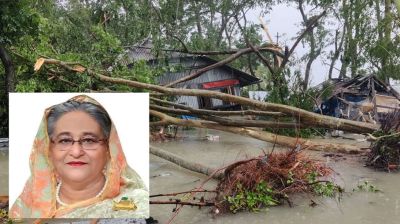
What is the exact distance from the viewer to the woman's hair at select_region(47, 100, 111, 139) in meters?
3.24

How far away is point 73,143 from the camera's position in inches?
126

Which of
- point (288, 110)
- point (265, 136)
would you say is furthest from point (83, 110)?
point (265, 136)

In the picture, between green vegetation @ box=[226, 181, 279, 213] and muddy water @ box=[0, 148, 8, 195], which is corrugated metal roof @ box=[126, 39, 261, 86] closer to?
muddy water @ box=[0, 148, 8, 195]

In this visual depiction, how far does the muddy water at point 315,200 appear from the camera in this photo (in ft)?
15.7

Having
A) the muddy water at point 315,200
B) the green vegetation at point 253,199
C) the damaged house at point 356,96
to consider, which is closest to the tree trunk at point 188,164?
the muddy water at point 315,200

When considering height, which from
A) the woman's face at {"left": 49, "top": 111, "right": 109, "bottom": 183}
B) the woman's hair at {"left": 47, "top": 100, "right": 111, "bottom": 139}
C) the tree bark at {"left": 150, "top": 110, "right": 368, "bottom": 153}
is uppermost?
the woman's hair at {"left": 47, "top": 100, "right": 111, "bottom": 139}

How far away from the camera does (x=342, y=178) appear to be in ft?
22.2

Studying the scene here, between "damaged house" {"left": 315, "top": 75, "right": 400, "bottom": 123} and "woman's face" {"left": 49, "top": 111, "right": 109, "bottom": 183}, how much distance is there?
1289 cm

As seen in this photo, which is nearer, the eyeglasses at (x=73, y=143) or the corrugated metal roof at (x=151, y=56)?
the eyeglasses at (x=73, y=143)

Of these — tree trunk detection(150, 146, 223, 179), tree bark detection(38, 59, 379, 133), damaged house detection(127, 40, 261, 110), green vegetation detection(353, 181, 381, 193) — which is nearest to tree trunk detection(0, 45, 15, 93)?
tree bark detection(38, 59, 379, 133)

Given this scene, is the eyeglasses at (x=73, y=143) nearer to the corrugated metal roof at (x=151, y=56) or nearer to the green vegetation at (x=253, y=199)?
the green vegetation at (x=253, y=199)

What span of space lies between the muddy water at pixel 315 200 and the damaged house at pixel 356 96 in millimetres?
7376

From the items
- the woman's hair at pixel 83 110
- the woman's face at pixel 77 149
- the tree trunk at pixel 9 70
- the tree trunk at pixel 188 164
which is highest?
the tree trunk at pixel 9 70

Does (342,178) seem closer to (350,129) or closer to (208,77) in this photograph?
(350,129)
